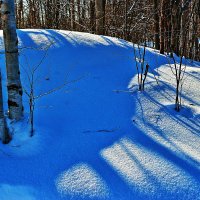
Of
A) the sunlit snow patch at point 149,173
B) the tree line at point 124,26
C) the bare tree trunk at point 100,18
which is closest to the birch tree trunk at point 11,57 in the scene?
the tree line at point 124,26

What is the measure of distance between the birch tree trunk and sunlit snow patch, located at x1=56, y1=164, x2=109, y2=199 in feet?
3.07

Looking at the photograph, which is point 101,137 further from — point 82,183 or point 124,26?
point 124,26

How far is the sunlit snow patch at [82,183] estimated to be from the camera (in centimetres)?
246

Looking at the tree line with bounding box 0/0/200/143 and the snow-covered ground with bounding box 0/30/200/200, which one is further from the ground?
the tree line with bounding box 0/0/200/143

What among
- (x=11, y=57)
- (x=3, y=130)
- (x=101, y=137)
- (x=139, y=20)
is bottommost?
(x=101, y=137)

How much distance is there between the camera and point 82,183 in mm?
2549

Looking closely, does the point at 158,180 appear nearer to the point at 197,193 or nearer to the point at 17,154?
the point at 197,193

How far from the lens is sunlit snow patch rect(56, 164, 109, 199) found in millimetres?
2457

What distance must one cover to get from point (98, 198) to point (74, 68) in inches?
89.8

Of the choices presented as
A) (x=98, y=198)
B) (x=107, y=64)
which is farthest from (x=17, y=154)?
(x=107, y=64)

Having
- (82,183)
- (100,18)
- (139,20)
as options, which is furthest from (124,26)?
(82,183)

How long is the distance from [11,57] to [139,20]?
5.08 meters

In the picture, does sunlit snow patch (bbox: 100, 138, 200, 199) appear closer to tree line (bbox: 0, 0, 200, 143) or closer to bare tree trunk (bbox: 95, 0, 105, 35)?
tree line (bbox: 0, 0, 200, 143)

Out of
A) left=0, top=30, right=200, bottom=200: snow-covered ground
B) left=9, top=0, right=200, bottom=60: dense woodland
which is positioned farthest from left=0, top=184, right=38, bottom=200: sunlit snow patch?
left=9, top=0, right=200, bottom=60: dense woodland
